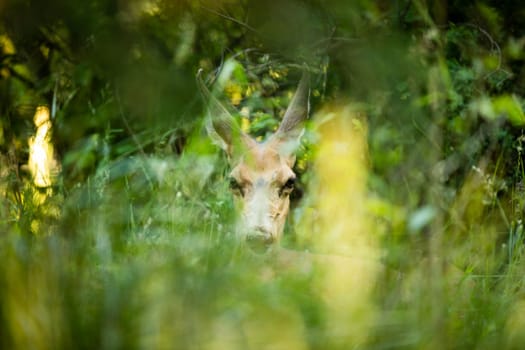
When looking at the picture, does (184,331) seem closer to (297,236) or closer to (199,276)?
(199,276)

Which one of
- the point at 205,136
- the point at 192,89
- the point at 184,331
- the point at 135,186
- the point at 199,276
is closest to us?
the point at 184,331

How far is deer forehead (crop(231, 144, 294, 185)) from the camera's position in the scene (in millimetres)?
5426

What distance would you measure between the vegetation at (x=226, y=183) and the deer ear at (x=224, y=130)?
0.11m

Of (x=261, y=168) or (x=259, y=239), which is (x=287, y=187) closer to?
(x=261, y=168)

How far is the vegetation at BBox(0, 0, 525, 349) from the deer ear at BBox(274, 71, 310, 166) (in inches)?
5.6

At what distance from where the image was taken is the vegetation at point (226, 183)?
236 cm

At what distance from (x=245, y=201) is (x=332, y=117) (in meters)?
1.10

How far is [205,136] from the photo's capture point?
20.1 feet

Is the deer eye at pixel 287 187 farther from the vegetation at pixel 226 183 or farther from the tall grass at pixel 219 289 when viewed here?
the tall grass at pixel 219 289

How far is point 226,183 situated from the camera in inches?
223

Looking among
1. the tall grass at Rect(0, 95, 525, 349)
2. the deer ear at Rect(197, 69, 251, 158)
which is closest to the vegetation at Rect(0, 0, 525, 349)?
the tall grass at Rect(0, 95, 525, 349)

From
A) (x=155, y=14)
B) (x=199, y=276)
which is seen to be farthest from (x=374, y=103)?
(x=199, y=276)

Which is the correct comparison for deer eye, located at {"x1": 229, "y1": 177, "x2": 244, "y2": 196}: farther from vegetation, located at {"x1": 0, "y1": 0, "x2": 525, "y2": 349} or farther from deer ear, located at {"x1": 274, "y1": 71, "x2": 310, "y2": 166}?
deer ear, located at {"x1": 274, "y1": 71, "x2": 310, "y2": 166}

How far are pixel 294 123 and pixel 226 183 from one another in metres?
0.65
